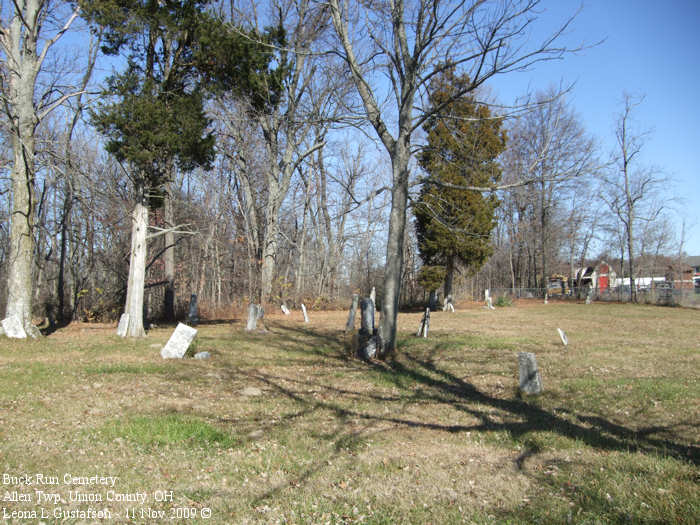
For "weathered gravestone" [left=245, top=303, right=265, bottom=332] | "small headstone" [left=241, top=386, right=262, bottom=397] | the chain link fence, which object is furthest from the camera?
the chain link fence

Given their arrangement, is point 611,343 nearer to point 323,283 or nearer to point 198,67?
point 198,67

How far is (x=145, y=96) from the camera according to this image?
1176 centimetres

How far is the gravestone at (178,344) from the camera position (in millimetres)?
9453

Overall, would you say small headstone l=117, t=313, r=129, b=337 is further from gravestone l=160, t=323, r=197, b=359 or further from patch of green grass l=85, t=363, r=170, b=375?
patch of green grass l=85, t=363, r=170, b=375

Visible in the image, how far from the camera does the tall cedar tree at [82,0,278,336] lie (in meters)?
11.5

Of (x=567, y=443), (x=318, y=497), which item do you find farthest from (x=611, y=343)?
(x=318, y=497)

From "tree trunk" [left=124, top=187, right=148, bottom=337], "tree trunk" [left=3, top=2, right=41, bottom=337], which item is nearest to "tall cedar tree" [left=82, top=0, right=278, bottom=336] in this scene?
"tree trunk" [left=124, top=187, right=148, bottom=337]

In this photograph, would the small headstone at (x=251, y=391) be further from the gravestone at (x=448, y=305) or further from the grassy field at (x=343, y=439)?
the gravestone at (x=448, y=305)

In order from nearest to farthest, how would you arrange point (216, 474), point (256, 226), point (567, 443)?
point (216, 474)
point (567, 443)
point (256, 226)

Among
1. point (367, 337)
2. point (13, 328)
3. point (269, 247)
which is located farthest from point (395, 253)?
point (269, 247)

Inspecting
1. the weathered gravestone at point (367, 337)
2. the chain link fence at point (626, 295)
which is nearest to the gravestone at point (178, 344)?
the weathered gravestone at point (367, 337)

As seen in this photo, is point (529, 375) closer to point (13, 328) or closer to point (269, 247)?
point (13, 328)

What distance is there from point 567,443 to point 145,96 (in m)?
12.0

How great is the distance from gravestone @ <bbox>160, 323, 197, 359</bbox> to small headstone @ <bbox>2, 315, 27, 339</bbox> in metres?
4.36
